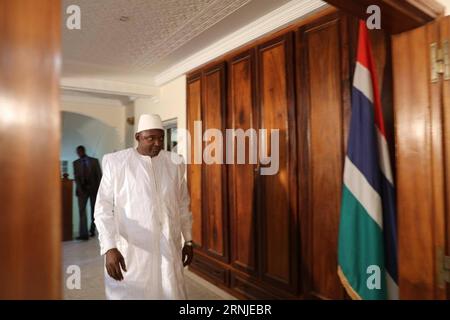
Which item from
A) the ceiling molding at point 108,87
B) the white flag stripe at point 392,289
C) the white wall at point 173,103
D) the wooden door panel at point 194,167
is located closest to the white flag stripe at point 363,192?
the white flag stripe at point 392,289

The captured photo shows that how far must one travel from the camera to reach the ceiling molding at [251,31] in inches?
69.7

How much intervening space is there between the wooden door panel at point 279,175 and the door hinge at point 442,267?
42.0 inches

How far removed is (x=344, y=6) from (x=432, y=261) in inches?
30.4

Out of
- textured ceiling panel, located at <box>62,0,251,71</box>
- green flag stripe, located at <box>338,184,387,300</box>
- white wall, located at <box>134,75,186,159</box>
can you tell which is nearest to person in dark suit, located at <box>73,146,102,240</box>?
white wall, located at <box>134,75,186,159</box>

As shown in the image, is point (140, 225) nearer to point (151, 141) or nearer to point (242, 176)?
point (151, 141)

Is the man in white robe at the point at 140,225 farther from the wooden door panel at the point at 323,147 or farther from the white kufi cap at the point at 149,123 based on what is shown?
the wooden door panel at the point at 323,147

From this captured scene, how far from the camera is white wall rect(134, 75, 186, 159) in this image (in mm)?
3105

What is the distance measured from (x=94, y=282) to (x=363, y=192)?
2196mm

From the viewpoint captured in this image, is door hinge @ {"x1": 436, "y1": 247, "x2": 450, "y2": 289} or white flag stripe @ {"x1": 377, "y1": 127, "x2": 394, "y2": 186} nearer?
door hinge @ {"x1": 436, "y1": 247, "x2": 450, "y2": 289}

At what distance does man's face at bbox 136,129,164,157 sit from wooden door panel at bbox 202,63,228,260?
1016 millimetres

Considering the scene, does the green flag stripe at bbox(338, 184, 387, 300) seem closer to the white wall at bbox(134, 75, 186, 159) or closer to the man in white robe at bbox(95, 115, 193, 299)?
the man in white robe at bbox(95, 115, 193, 299)

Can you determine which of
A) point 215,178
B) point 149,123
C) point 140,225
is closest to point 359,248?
point 140,225

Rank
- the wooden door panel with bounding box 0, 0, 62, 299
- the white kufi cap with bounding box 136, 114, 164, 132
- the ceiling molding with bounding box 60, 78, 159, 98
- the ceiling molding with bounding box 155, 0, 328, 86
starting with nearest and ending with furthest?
1. the wooden door panel with bounding box 0, 0, 62, 299
2. the white kufi cap with bounding box 136, 114, 164, 132
3. the ceiling molding with bounding box 155, 0, 328, 86
4. the ceiling molding with bounding box 60, 78, 159, 98

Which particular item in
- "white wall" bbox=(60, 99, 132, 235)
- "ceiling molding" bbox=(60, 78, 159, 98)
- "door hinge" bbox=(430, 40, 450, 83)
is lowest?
"door hinge" bbox=(430, 40, 450, 83)
